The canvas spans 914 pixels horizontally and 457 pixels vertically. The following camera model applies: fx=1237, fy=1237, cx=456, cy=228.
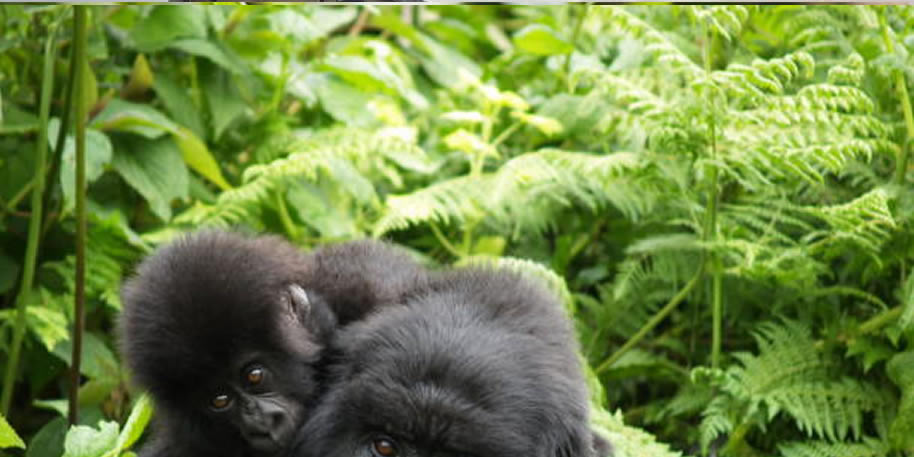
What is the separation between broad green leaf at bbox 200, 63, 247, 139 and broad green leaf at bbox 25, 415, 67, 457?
1458 mm

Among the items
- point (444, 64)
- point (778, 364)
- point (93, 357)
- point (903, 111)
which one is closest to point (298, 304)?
point (93, 357)

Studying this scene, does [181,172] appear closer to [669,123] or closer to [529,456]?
[669,123]

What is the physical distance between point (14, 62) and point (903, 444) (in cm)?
331

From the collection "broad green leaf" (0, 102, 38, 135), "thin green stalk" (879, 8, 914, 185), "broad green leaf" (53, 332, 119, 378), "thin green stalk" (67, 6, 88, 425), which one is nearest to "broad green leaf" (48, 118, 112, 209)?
"broad green leaf" (0, 102, 38, 135)

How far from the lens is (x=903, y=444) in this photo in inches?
145

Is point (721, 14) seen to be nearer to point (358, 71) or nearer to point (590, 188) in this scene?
point (590, 188)

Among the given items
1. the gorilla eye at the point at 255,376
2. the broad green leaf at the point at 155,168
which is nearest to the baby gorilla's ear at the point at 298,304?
the gorilla eye at the point at 255,376

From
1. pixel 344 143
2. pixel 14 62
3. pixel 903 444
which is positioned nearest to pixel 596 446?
pixel 903 444

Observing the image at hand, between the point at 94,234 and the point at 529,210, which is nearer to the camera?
the point at 94,234

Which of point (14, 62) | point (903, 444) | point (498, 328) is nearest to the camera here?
point (498, 328)

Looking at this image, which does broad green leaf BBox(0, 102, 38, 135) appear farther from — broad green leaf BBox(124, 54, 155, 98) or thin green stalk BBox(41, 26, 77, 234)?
broad green leaf BBox(124, 54, 155, 98)

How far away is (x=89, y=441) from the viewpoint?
2.98m

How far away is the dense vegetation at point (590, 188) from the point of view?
151 inches

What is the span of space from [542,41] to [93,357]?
2319 millimetres
